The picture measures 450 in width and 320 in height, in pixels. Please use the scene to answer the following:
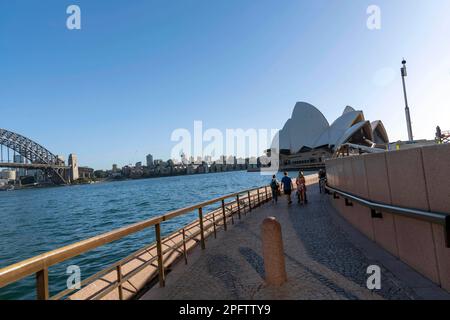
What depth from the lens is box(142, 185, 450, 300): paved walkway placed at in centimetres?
339

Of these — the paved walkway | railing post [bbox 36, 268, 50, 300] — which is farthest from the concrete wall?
railing post [bbox 36, 268, 50, 300]

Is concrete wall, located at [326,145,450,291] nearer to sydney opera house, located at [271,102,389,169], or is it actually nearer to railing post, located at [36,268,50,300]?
railing post, located at [36,268,50,300]

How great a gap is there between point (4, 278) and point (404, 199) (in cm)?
438

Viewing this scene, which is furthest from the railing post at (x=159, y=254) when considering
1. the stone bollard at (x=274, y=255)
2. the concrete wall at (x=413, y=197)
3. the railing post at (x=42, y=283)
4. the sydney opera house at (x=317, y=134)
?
the sydney opera house at (x=317, y=134)

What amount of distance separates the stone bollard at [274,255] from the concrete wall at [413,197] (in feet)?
5.80

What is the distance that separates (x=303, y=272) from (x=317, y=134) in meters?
83.7

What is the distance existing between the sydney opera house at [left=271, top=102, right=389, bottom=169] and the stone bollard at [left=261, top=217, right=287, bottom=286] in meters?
56.7

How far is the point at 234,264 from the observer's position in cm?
481

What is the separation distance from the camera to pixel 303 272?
13.6ft

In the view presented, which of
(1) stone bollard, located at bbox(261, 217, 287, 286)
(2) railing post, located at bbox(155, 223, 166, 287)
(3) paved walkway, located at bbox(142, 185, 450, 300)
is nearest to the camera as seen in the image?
(3) paved walkway, located at bbox(142, 185, 450, 300)

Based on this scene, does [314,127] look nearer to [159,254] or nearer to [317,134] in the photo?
[317,134]

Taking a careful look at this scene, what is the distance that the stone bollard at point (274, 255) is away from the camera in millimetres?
3736
